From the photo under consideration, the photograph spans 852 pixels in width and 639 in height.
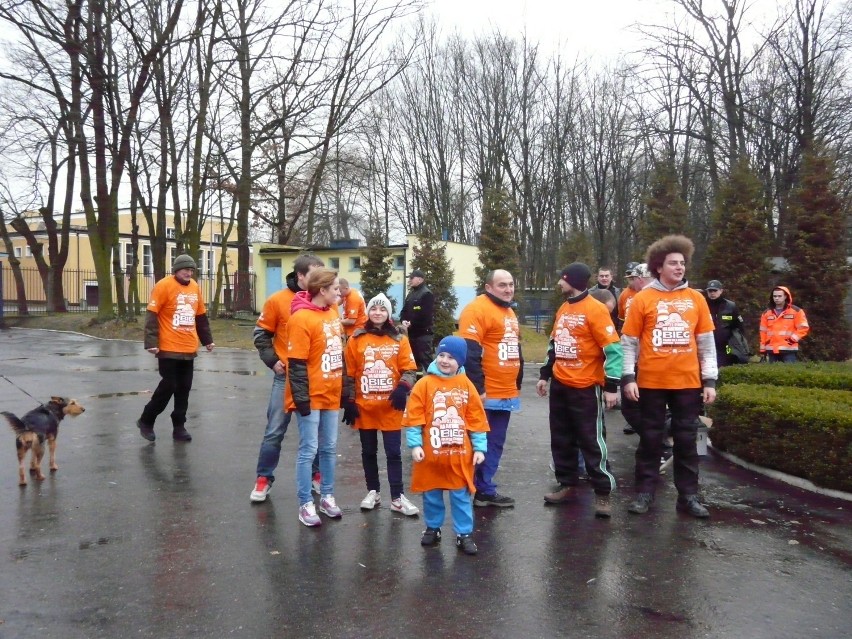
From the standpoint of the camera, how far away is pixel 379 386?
5.54 m

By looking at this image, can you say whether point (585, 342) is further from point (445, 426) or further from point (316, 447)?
point (316, 447)

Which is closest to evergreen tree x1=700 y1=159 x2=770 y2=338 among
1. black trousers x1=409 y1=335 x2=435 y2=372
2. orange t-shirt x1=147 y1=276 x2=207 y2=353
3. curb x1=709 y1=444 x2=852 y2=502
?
black trousers x1=409 y1=335 x2=435 y2=372

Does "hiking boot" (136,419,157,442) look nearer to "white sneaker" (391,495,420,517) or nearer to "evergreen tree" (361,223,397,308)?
"white sneaker" (391,495,420,517)

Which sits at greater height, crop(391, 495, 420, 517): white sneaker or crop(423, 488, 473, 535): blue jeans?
crop(423, 488, 473, 535): blue jeans

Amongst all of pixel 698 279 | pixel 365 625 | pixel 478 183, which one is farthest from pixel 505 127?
pixel 365 625

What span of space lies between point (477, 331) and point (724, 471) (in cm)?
321

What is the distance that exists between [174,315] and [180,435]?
1.36m

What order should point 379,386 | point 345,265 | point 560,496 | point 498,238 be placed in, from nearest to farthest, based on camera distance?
point 379,386 < point 560,496 < point 498,238 < point 345,265

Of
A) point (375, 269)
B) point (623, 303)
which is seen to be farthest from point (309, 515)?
point (375, 269)

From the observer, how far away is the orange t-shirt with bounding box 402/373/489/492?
4785 millimetres

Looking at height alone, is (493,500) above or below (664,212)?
below

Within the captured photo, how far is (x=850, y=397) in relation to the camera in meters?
7.41

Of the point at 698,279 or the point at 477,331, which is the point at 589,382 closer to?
the point at 477,331

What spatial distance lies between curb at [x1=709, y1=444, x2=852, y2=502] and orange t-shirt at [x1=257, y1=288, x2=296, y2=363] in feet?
15.2
